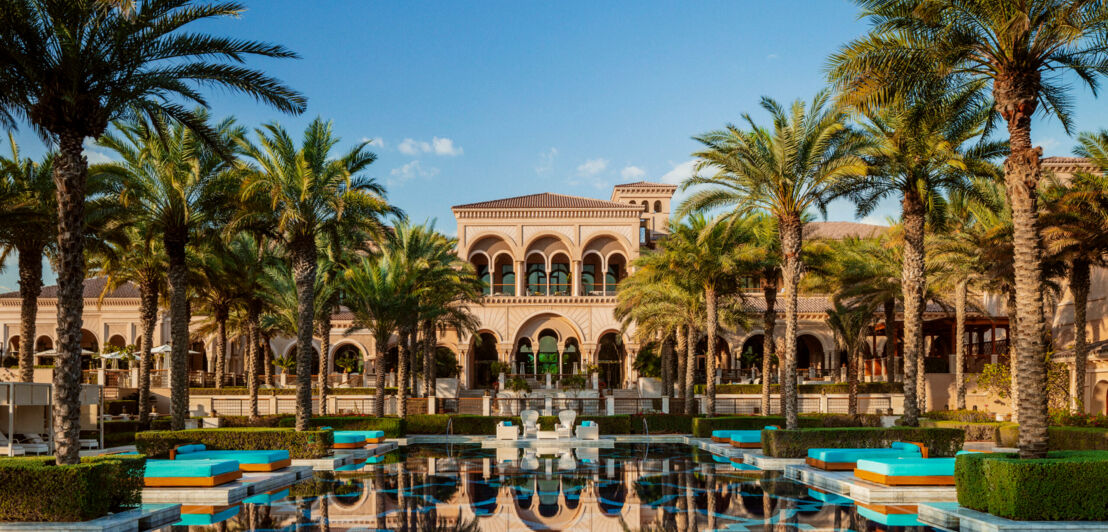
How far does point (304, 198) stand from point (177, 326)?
462cm

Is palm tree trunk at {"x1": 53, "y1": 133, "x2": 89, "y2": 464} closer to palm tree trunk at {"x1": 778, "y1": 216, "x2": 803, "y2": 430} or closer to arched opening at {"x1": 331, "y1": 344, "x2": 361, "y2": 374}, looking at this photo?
palm tree trunk at {"x1": 778, "y1": 216, "x2": 803, "y2": 430}

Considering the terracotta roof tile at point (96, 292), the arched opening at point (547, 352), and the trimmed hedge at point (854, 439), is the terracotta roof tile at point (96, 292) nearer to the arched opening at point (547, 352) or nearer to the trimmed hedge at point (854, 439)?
the arched opening at point (547, 352)

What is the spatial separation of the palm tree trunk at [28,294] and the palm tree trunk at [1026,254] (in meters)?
24.0

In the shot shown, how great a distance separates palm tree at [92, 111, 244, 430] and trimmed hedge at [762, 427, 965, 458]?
1446 centimetres

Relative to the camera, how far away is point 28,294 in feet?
83.2

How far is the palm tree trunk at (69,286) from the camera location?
12.8 metres

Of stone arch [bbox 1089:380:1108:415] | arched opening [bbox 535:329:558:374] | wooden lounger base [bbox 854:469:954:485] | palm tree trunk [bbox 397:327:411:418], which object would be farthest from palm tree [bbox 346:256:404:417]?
stone arch [bbox 1089:380:1108:415]

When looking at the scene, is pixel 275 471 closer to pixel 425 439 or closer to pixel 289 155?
pixel 289 155

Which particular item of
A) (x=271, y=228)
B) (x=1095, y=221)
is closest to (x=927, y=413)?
(x=1095, y=221)

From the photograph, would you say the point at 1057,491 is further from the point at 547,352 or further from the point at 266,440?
the point at 547,352

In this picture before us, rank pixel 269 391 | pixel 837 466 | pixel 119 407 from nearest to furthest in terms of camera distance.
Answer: pixel 837 466, pixel 119 407, pixel 269 391

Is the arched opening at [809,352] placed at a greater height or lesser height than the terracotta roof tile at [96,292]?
lesser

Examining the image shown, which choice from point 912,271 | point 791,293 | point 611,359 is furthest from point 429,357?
point 912,271

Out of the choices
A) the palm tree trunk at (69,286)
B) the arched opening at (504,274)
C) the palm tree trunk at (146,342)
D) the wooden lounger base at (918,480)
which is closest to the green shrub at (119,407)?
the palm tree trunk at (146,342)
